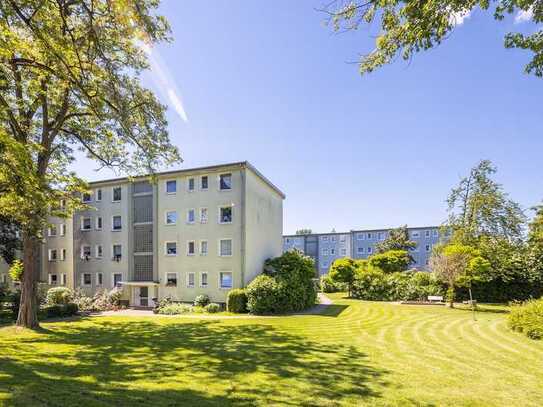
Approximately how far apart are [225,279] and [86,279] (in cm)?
1525

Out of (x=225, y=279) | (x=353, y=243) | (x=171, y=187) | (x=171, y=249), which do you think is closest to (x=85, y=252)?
(x=171, y=249)

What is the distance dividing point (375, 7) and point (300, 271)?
2032cm

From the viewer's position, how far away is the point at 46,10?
9.18 metres

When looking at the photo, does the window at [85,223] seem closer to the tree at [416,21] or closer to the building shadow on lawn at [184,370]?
the building shadow on lawn at [184,370]

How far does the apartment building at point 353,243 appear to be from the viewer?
2303 inches

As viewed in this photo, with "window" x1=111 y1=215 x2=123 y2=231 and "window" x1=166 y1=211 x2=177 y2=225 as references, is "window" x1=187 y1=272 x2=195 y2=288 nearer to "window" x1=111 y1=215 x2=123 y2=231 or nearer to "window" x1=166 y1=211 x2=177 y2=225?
"window" x1=166 y1=211 x2=177 y2=225

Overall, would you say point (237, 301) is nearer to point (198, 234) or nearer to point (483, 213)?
point (198, 234)

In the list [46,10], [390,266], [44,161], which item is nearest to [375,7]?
[46,10]

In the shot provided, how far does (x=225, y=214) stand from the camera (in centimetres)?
2489

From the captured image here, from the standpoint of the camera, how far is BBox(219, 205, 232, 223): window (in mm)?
24711

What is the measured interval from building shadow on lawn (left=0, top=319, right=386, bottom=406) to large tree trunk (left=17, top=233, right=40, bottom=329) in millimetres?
2116

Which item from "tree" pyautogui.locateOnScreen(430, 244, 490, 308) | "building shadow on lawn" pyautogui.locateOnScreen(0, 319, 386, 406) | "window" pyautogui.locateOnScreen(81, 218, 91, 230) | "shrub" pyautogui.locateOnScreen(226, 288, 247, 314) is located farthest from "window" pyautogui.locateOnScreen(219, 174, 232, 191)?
"tree" pyautogui.locateOnScreen(430, 244, 490, 308)

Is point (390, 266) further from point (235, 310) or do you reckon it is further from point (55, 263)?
point (55, 263)

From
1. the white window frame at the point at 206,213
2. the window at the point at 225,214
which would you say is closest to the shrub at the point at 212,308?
the window at the point at 225,214
